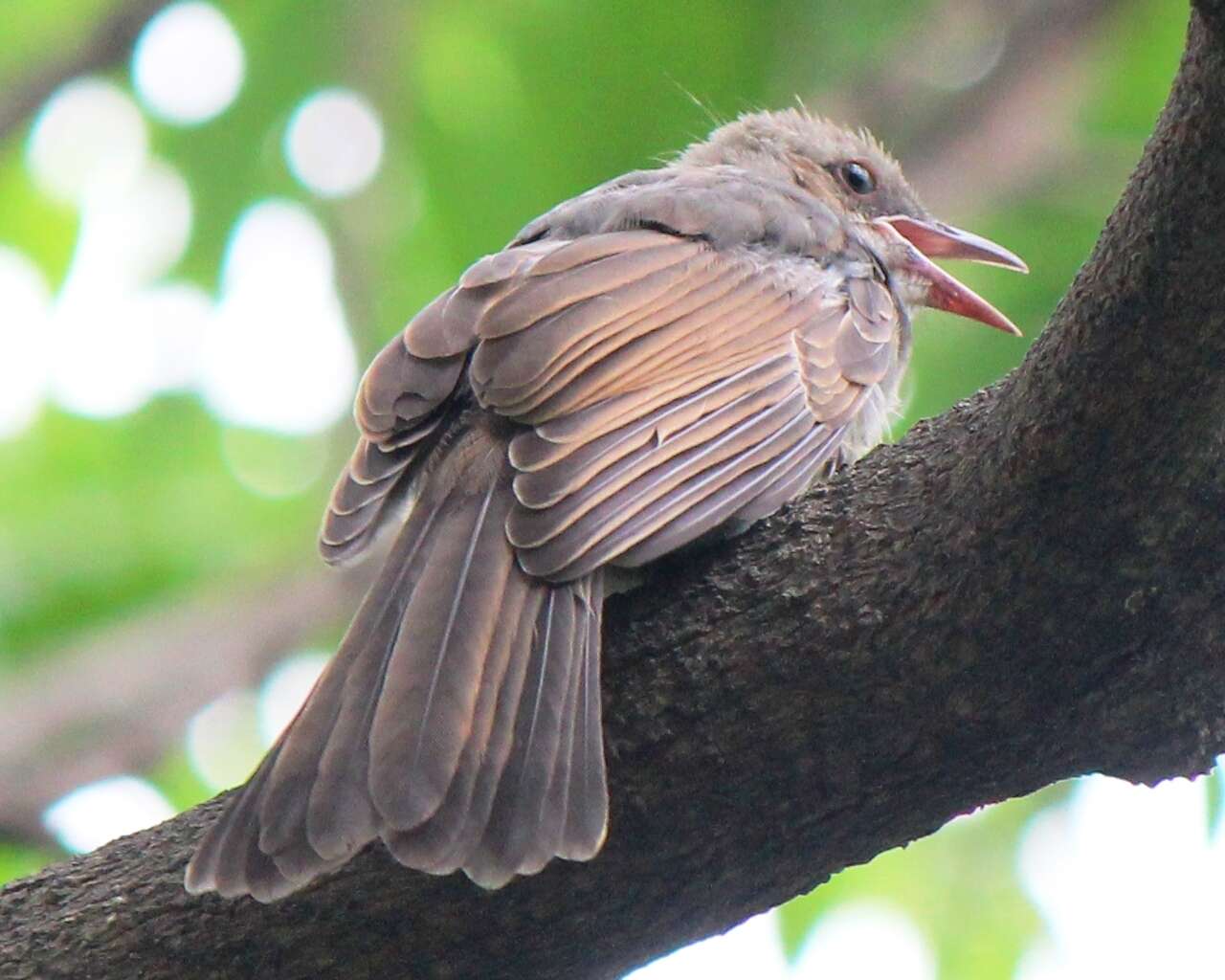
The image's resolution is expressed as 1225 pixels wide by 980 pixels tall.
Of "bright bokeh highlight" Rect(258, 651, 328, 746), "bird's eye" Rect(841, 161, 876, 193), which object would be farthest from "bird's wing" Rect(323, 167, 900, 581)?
"bright bokeh highlight" Rect(258, 651, 328, 746)

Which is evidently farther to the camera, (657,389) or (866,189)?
(866,189)

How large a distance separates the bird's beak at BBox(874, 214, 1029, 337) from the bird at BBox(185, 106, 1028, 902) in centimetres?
60

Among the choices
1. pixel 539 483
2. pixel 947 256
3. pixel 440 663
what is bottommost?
pixel 440 663

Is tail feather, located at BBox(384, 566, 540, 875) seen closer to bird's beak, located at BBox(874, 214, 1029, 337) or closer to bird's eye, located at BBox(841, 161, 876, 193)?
bird's beak, located at BBox(874, 214, 1029, 337)

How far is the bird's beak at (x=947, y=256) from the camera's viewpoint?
541 cm

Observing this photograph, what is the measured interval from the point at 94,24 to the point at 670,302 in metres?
3.99

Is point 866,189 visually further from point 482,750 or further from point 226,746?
point 226,746

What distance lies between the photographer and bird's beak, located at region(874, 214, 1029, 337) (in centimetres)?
541

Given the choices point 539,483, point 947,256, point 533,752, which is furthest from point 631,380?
point 947,256

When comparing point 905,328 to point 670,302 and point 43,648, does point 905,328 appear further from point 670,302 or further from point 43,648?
point 43,648

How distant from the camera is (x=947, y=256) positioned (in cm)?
584

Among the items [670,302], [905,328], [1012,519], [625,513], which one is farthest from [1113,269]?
[905,328]

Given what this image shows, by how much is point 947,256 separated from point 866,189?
1.25ft

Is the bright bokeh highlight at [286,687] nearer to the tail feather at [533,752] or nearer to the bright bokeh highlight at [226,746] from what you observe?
the bright bokeh highlight at [226,746]
